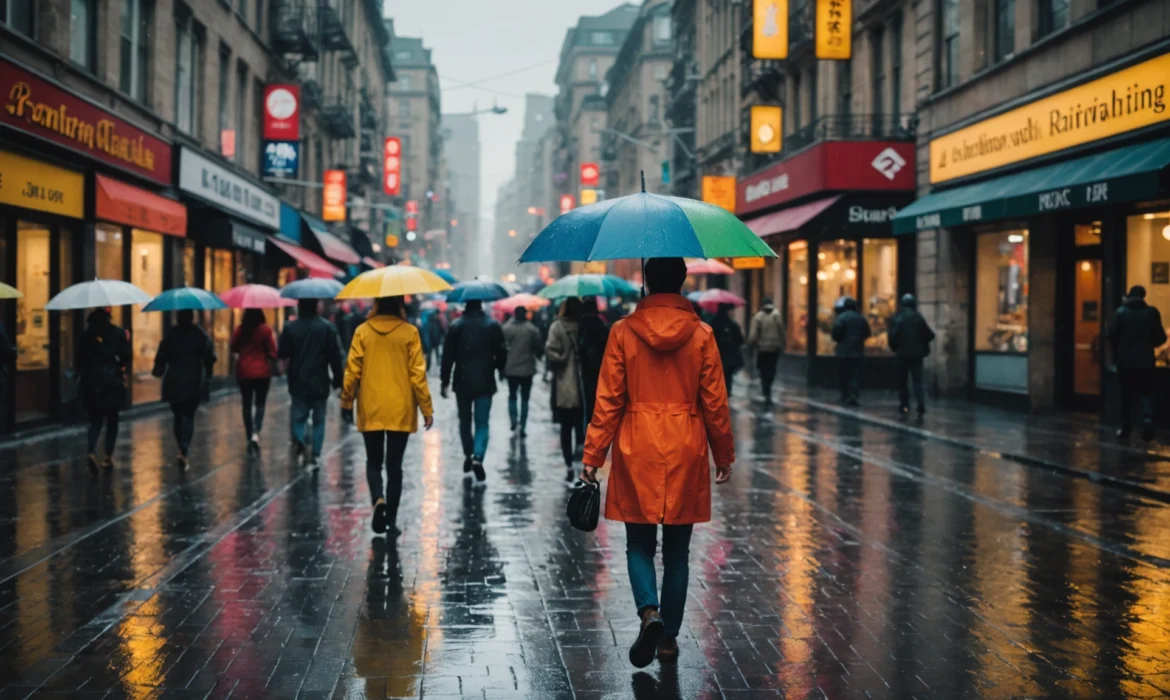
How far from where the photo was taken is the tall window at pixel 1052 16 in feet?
59.4

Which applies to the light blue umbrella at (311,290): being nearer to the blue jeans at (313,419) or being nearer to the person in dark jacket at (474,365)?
the blue jeans at (313,419)

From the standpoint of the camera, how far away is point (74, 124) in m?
16.4

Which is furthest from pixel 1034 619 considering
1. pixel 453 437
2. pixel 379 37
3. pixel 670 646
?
pixel 379 37

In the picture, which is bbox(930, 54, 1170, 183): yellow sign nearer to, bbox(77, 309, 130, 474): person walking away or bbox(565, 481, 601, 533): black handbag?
bbox(565, 481, 601, 533): black handbag

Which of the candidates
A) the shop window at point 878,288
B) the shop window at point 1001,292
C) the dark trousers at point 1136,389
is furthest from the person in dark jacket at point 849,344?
the dark trousers at point 1136,389

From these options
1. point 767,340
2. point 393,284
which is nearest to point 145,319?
point 767,340

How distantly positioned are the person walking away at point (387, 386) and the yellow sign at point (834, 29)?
19.2 meters

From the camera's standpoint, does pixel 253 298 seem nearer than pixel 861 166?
Yes

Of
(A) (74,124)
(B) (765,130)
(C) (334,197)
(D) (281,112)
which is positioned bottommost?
(A) (74,124)

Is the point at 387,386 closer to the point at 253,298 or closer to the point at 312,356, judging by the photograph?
the point at 312,356

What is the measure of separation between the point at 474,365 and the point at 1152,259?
1002cm

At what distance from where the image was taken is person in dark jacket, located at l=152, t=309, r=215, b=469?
12.6m

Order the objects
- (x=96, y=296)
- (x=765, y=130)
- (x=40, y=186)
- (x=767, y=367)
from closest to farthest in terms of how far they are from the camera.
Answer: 1. (x=96, y=296)
2. (x=40, y=186)
3. (x=767, y=367)
4. (x=765, y=130)

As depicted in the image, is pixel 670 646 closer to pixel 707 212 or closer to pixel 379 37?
pixel 707 212
